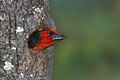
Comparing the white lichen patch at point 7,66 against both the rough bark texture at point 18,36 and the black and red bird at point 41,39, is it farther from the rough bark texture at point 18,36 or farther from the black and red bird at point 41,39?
the black and red bird at point 41,39

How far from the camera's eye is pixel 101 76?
889 centimetres

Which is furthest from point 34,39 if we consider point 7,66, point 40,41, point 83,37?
point 83,37

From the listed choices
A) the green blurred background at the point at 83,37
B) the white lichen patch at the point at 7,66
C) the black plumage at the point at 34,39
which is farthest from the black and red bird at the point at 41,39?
the green blurred background at the point at 83,37

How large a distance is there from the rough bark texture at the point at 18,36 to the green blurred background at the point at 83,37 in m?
4.64

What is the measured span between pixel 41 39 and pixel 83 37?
5.09m

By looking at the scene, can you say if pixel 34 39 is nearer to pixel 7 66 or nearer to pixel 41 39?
pixel 41 39

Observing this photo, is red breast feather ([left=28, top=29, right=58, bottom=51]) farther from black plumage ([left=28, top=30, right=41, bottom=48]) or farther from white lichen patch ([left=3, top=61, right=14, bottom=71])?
white lichen patch ([left=3, top=61, right=14, bottom=71])

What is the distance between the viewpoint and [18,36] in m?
2.71

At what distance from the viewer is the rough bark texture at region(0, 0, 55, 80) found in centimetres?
267

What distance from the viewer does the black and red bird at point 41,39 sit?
2.78m

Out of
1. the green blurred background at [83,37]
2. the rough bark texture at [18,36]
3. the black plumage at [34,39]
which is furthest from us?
the green blurred background at [83,37]

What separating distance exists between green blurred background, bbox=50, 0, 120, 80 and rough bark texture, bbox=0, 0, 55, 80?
15.2 feet

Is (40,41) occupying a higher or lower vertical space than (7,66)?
higher

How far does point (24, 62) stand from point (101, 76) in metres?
6.32
